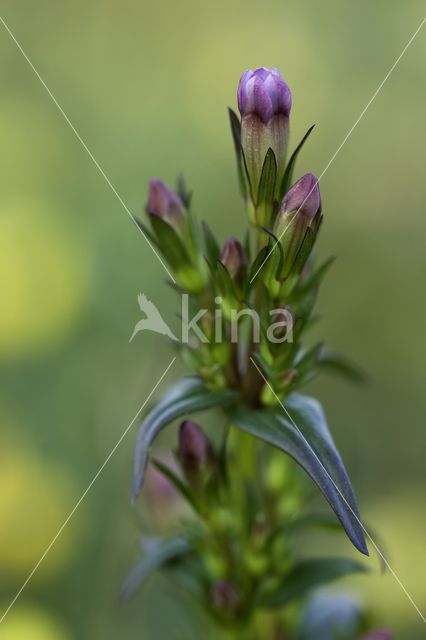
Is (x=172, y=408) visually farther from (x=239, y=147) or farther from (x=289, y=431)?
(x=239, y=147)

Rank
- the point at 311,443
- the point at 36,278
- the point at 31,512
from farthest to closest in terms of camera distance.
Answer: the point at 36,278, the point at 31,512, the point at 311,443

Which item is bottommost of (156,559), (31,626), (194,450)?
(31,626)

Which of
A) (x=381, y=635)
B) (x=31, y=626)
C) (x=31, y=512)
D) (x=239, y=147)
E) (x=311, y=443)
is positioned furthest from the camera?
(x=31, y=512)

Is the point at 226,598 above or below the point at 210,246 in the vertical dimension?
below

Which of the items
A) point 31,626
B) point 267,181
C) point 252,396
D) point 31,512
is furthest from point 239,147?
point 31,512

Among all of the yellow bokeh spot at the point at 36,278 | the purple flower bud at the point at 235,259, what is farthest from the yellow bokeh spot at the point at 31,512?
the purple flower bud at the point at 235,259

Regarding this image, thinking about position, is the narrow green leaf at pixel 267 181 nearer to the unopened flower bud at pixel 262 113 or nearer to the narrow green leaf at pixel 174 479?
the unopened flower bud at pixel 262 113

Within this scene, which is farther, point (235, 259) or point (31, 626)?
point (31, 626)
